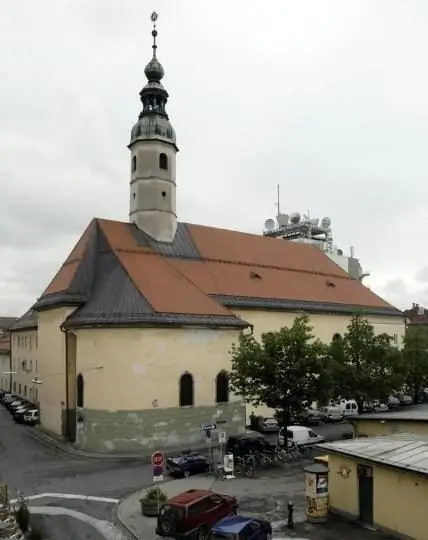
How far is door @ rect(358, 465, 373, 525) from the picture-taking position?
16781 millimetres

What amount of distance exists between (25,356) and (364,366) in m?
36.9

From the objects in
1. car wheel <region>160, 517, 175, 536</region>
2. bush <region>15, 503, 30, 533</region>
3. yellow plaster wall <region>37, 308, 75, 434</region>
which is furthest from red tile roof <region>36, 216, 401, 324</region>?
car wheel <region>160, 517, 175, 536</region>

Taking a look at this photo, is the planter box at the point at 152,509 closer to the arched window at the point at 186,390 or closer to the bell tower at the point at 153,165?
the arched window at the point at 186,390

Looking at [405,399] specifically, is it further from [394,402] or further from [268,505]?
[268,505]

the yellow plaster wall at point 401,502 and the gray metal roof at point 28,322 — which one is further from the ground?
the gray metal roof at point 28,322

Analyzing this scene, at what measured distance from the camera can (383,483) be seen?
635 inches

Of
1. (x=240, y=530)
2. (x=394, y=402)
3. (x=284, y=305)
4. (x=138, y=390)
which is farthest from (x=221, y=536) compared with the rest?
(x=394, y=402)

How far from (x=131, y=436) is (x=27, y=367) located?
95.1ft

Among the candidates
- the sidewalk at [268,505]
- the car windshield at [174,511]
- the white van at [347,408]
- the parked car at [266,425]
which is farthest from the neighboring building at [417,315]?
the car windshield at [174,511]

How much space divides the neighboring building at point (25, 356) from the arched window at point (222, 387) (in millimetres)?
23128

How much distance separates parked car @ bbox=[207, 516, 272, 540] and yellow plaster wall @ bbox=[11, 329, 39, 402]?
127 ft

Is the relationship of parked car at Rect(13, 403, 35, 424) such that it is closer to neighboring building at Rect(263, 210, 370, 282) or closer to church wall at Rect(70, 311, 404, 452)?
church wall at Rect(70, 311, 404, 452)

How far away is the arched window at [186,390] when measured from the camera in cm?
3186

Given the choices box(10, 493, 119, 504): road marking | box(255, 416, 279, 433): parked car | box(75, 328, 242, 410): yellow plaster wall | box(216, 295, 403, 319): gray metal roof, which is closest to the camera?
box(10, 493, 119, 504): road marking
